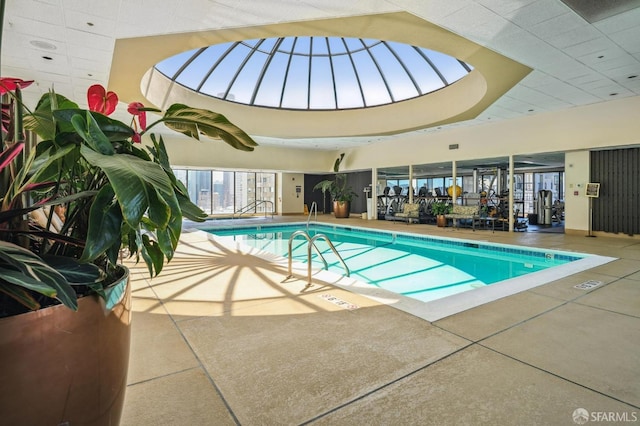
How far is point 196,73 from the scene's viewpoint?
1080 cm

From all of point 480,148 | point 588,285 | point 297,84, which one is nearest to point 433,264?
point 588,285

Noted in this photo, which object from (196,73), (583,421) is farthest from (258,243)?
(583,421)

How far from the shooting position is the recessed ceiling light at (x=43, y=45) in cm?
491

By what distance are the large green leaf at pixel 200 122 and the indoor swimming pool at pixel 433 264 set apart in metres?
2.46

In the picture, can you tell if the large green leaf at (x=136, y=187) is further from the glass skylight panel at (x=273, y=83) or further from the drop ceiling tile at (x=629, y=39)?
the glass skylight panel at (x=273, y=83)

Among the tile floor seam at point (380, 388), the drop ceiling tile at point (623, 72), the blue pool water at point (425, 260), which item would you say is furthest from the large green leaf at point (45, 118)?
the drop ceiling tile at point (623, 72)

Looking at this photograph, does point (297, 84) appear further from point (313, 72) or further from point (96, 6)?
point (96, 6)

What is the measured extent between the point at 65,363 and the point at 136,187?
21.6 inches

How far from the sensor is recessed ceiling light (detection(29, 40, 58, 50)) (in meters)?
4.91

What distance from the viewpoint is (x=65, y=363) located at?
0.90 metres

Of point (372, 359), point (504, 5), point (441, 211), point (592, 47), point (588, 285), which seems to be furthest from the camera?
point (441, 211)

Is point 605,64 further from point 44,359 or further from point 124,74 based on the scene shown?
point 124,74

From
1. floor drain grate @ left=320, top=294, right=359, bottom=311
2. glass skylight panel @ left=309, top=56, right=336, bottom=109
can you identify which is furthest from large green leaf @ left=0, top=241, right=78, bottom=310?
glass skylight panel @ left=309, top=56, right=336, bottom=109

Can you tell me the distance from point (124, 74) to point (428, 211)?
11.8 m
